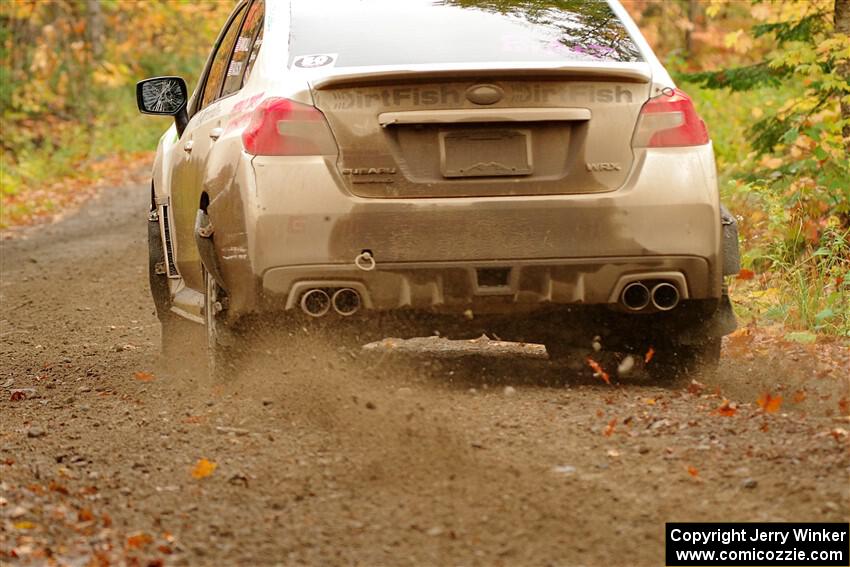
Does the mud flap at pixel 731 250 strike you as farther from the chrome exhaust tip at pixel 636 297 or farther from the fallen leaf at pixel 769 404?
the fallen leaf at pixel 769 404

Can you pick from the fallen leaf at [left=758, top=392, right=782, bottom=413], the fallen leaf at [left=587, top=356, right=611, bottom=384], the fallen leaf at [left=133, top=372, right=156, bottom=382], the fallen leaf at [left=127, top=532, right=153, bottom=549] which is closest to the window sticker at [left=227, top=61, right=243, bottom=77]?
the fallen leaf at [left=133, top=372, right=156, bottom=382]

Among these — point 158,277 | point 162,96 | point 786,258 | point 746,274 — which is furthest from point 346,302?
point 786,258

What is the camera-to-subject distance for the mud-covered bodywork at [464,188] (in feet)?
18.2

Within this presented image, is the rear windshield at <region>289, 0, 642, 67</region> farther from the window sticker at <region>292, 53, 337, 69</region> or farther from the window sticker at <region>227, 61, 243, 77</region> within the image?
the window sticker at <region>227, 61, 243, 77</region>

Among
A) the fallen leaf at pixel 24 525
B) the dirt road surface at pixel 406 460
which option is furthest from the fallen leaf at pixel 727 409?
the fallen leaf at pixel 24 525

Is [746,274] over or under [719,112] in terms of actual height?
over

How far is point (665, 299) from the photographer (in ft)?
19.0

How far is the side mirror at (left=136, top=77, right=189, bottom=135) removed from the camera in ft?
24.4

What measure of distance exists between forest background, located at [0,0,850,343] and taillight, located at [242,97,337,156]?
125 inches

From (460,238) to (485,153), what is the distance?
35cm

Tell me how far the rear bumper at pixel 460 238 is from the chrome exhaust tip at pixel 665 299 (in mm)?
104

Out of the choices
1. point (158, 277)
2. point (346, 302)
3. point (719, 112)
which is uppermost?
point (346, 302)

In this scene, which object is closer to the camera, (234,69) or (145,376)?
(234,69)

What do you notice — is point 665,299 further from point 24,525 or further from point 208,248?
point 24,525
